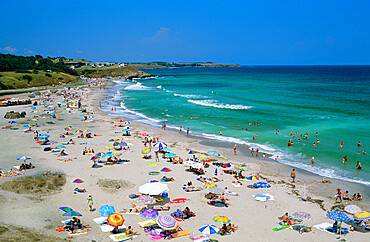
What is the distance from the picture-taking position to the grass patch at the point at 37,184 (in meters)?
18.6

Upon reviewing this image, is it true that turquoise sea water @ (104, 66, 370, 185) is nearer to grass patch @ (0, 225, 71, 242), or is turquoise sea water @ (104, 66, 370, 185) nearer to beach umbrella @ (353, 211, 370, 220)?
beach umbrella @ (353, 211, 370, 220)

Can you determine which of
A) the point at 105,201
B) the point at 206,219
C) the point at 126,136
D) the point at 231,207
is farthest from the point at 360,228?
the point at 126,136

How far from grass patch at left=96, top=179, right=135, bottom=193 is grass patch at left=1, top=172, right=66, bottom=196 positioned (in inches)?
104

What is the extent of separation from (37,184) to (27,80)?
83230 millimetres

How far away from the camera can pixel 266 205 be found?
18500 millimetres

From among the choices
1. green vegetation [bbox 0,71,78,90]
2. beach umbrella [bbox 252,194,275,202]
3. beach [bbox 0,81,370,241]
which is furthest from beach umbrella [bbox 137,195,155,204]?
green vegetation [bbox 0,71,78,90]

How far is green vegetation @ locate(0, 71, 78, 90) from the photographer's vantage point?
81950 millimetres

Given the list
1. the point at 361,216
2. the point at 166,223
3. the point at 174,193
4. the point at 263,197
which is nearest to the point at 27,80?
the point at 174,193

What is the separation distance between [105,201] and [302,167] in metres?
17.8

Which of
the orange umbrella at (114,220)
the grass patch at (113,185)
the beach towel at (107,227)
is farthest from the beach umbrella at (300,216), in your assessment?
the grass patch at (113,185)

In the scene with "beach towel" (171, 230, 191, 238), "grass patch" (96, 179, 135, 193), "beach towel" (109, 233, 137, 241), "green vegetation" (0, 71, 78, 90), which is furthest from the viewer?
"green vegetation" (0, 71, 78, 90)

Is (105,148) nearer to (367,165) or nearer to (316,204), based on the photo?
(316,204)

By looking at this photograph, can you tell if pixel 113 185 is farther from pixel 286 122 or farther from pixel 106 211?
pixel 286 122

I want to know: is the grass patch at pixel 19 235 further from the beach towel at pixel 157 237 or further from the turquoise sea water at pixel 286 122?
the turquoise sea water at pixel 286 122
